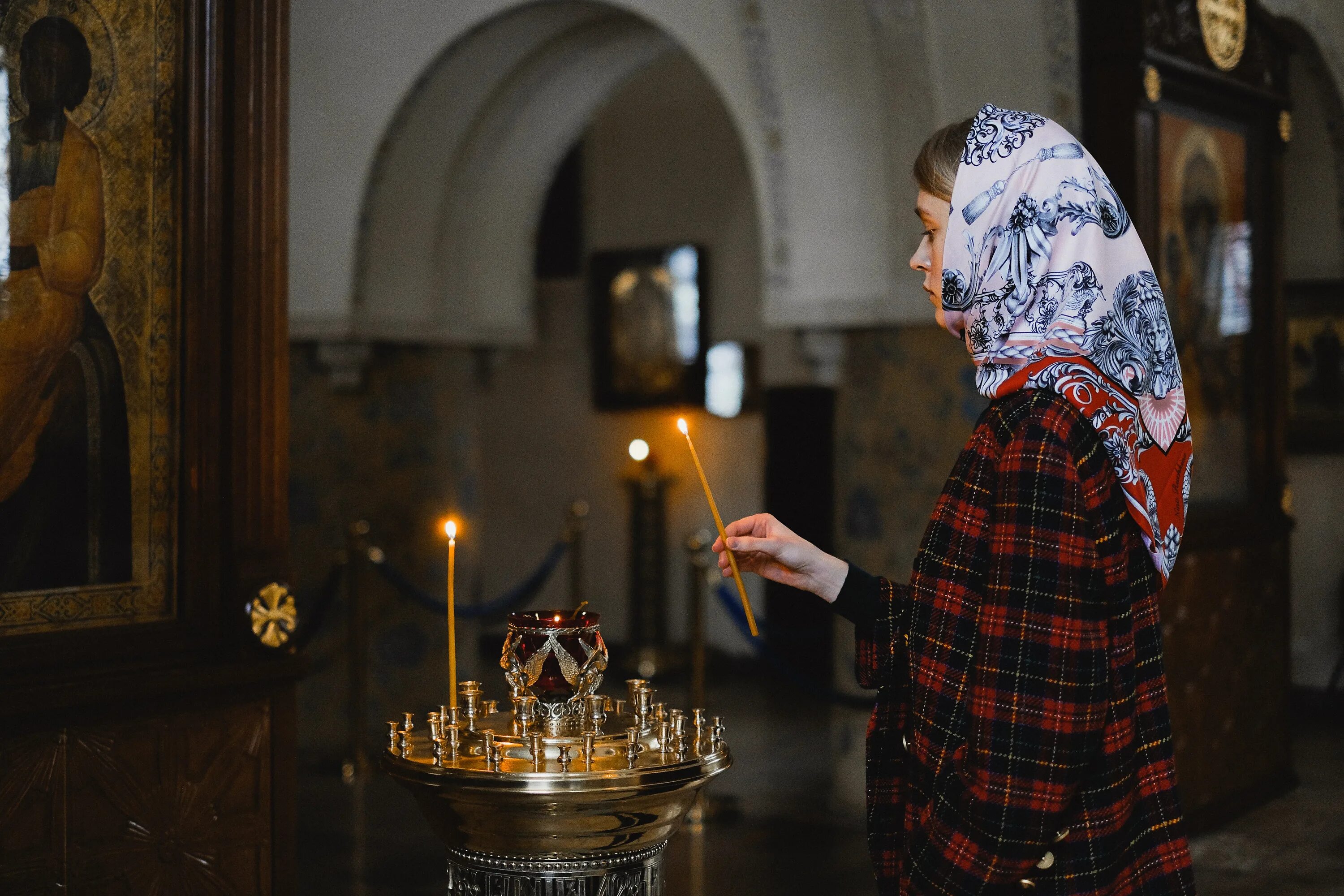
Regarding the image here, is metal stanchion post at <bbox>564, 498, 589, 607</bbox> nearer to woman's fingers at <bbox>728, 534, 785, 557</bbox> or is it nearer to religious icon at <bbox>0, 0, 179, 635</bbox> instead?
religious icon at <bbox>0, 0, 179, 635</bbox>

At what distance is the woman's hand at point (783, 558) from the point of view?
225 centimetres

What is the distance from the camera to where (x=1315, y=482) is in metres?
8.34

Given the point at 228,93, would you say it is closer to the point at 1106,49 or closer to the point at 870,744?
the point at 870,744

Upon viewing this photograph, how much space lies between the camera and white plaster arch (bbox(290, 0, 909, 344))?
21.0ft

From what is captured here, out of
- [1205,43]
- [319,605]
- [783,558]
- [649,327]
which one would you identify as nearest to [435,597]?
[319,605]

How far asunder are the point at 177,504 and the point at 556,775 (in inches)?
55.9

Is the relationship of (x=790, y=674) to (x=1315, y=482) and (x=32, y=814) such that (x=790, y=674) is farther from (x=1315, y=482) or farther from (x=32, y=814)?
(x=1315, y=482)

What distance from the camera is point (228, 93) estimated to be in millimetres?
3201

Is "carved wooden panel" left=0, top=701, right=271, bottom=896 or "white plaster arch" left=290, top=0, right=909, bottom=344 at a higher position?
"white plaster arch" left=290, top=0, right=909, bottom=344

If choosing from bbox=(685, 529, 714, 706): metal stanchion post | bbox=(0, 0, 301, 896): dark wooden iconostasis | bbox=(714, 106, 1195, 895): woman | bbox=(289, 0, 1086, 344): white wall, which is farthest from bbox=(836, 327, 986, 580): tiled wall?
bbox=(714, 106, 1195, 895): woman

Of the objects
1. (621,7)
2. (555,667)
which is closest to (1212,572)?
(621,7)

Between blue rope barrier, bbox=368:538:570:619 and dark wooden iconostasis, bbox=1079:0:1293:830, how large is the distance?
2.91 meters

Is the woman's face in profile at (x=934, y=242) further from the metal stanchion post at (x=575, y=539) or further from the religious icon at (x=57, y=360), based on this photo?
the metal stanchion post at (x=575, y=539)

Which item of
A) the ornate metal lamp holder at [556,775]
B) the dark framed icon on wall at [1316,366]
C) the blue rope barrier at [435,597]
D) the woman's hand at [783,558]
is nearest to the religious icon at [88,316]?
the ornate metal lamp holder at [556,775]
